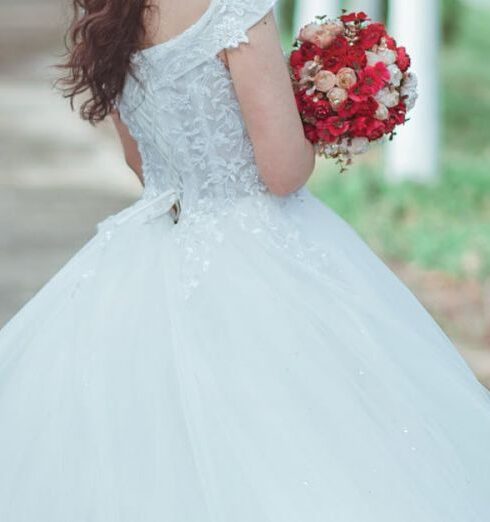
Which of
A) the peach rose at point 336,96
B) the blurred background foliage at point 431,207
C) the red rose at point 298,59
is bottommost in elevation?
→ the blurred background foliage at point 431,207

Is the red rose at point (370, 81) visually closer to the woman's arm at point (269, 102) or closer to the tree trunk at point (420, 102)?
the woman's arm at point (269, 102)

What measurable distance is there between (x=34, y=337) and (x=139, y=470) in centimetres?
48

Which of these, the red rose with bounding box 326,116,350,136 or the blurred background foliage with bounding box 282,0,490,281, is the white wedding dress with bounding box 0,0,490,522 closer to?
the red rose with bounding box 326,116,350,136

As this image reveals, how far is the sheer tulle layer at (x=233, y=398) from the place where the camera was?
3.19m

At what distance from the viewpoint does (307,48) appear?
3.51 meters

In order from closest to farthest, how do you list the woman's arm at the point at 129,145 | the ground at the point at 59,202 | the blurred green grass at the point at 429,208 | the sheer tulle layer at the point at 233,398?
the sheer tulle layer at the point at 233,398 < the woman's arm at the point at 129,145 < the ground at the point at 59,202 < the blurred green grass at the point at 429,208

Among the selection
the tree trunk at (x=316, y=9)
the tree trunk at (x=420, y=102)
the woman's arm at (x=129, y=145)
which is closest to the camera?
the woman's arm at (x=129, y=145)

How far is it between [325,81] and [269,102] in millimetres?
238

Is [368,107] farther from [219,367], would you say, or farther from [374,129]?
[219,367]

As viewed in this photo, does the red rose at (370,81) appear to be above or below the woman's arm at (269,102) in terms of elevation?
below

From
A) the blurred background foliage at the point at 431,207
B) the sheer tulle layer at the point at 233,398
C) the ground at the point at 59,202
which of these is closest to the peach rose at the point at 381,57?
the sheer tulle layer at the point at 233,398

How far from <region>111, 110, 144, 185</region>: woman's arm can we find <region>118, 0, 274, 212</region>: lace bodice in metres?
0.17

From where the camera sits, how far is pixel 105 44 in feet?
11.0

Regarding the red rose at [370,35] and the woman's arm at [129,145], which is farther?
the woman's arm at [129,145]
